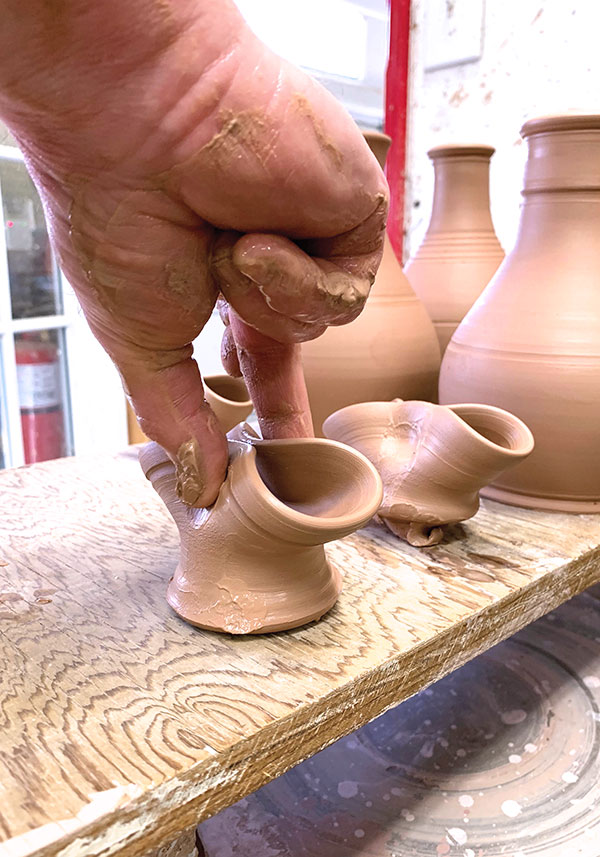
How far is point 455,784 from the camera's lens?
981 millimetres

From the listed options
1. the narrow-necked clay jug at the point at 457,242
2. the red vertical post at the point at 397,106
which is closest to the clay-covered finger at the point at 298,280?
the narrow-necked clay jug at the point at 457,242

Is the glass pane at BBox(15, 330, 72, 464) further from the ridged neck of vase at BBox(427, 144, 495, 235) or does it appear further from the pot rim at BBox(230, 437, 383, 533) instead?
the pot rim at BBox(230, 437, 383, 533)

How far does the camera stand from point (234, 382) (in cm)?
150

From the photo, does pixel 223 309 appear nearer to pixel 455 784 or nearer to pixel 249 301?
pixel 249 301

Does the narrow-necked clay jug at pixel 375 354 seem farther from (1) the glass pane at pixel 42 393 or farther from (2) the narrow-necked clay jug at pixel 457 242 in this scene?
(1) the glass pane at pixel 42 393

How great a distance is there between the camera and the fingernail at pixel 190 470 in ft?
2.64

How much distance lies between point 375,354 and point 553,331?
1.09ft

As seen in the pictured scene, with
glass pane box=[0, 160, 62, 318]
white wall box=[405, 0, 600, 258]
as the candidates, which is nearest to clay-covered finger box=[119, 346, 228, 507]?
white wall box=[405, 0, 600, 258]

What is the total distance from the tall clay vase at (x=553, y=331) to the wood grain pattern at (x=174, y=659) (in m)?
0.09

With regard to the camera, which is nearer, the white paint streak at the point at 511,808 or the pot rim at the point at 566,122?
the white paint streak at the point at 511,808

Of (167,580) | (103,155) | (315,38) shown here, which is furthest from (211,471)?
(315,38)

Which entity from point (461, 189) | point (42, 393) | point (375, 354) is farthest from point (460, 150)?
point (42, 393)

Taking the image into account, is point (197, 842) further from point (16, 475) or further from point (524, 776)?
point (16, 475)

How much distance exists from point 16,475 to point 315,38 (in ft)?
6.10
